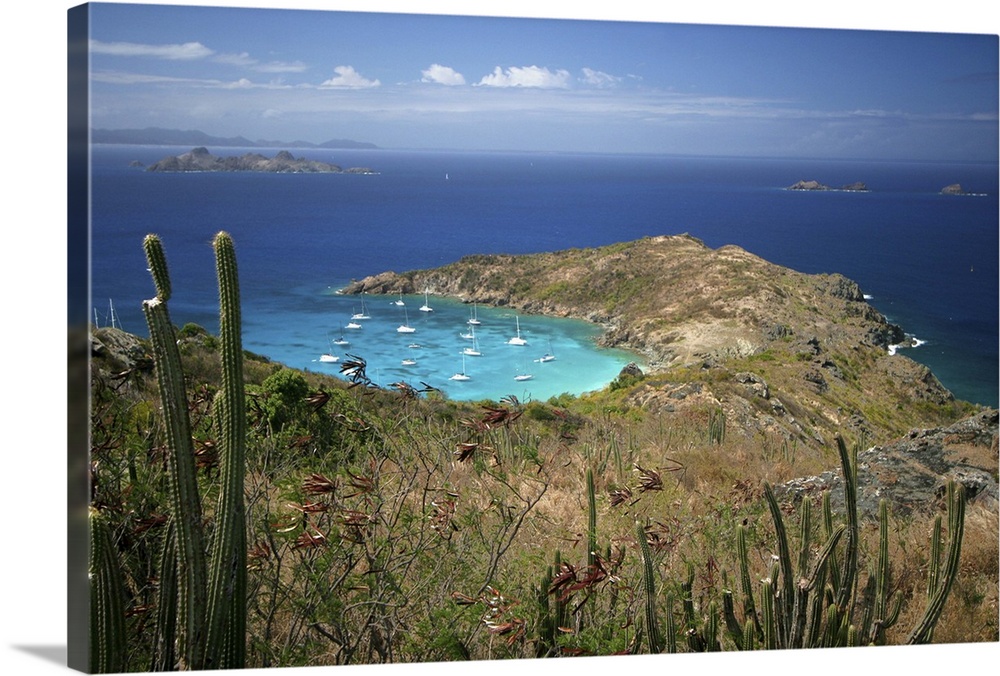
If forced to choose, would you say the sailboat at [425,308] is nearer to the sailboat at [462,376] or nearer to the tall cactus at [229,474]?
the sailboat at [462,376]

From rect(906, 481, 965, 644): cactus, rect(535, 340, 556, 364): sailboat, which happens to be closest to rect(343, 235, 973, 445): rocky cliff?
rect(535, 340, 556, 364): sailboat

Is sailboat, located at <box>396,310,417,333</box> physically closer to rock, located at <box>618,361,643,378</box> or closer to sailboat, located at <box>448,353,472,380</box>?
sailboat, located at <box>448,353,472,380</box>

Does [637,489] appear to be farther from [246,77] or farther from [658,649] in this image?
[246,77]

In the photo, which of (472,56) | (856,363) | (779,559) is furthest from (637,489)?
(472,56)

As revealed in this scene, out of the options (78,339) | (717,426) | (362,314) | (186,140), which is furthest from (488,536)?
(186,140)

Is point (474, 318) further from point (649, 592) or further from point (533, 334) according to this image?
point (649, 592)

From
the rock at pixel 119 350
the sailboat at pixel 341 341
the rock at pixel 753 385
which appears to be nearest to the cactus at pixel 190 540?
the rock at pixel 119 350

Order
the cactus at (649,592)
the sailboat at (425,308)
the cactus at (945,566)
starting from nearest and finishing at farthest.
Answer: the cactus at (649,592)
the cactus at (945,566)
the sailboat at (425,308)
